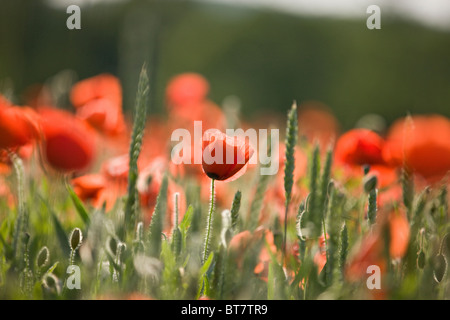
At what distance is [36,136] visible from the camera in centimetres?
75

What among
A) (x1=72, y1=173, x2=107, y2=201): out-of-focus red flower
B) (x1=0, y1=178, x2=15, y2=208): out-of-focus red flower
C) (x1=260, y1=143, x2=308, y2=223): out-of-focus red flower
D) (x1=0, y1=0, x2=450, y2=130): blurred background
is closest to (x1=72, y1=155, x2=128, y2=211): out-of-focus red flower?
→ (x1=72, y1=173, x2=107, y2=201): out-of-focus red flower

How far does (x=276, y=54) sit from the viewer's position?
510cm

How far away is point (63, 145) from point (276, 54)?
14.8 ft

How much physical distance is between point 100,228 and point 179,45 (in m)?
4.61

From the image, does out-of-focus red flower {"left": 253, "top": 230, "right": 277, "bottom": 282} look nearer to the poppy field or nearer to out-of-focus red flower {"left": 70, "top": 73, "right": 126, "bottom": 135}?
the poppy field

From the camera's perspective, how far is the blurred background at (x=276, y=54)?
4.54 meters

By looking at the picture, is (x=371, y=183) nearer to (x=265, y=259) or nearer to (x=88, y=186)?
(x=265, y=259)

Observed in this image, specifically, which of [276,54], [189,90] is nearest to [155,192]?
[189,90]

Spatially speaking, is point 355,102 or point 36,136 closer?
point 36,136

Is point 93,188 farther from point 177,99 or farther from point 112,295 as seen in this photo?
point 177,99

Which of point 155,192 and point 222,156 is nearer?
point 222,156

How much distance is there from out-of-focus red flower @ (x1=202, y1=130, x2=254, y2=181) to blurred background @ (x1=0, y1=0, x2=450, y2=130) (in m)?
3.83

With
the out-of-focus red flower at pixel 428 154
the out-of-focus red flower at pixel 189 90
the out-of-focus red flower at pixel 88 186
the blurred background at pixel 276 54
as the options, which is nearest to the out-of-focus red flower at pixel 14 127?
the out-of-focus red flower at pixel 88 186
